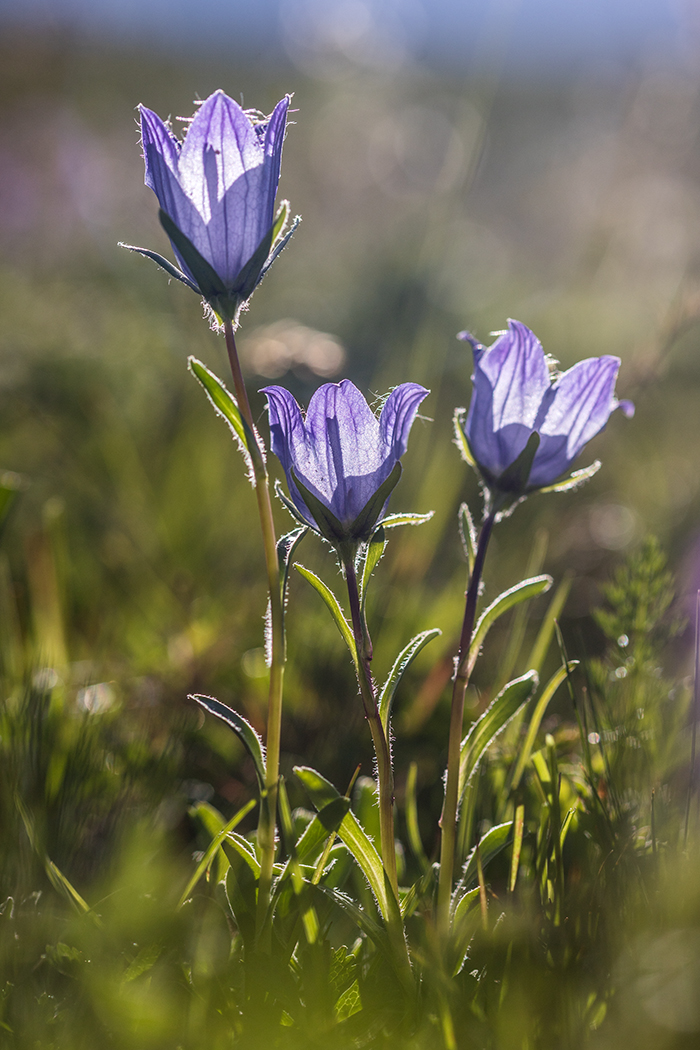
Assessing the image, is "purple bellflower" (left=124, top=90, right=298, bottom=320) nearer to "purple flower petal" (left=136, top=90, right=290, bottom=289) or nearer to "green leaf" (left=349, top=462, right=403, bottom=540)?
"purple flower petal" (left=136, top=90, right=290, bottom=289)

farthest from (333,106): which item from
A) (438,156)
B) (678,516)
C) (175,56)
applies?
(175,56)

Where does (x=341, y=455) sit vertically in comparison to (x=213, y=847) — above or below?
above

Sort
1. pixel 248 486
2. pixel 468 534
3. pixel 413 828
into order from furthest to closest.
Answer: pixel 248 486 < pixel 413 828 < pixel 468 534

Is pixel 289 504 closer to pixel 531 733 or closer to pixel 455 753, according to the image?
pixel 455 753

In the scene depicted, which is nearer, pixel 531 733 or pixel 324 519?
pixel 324 519

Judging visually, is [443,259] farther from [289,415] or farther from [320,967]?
[320,967]

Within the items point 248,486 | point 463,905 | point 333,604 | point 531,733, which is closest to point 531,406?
point 333,604

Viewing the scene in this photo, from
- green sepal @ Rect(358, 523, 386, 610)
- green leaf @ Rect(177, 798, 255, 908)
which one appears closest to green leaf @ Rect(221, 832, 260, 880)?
green leaf @ Rect(177, 798, 255, 908)

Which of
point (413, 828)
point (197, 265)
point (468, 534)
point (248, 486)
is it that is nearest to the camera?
point (197, 265)

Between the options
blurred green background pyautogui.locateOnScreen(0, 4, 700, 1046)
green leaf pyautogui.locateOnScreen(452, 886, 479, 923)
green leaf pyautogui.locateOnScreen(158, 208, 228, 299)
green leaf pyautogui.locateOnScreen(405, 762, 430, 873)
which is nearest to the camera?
green leaf pyautogui.locateOnScreen(158, 208, 228, 299)
